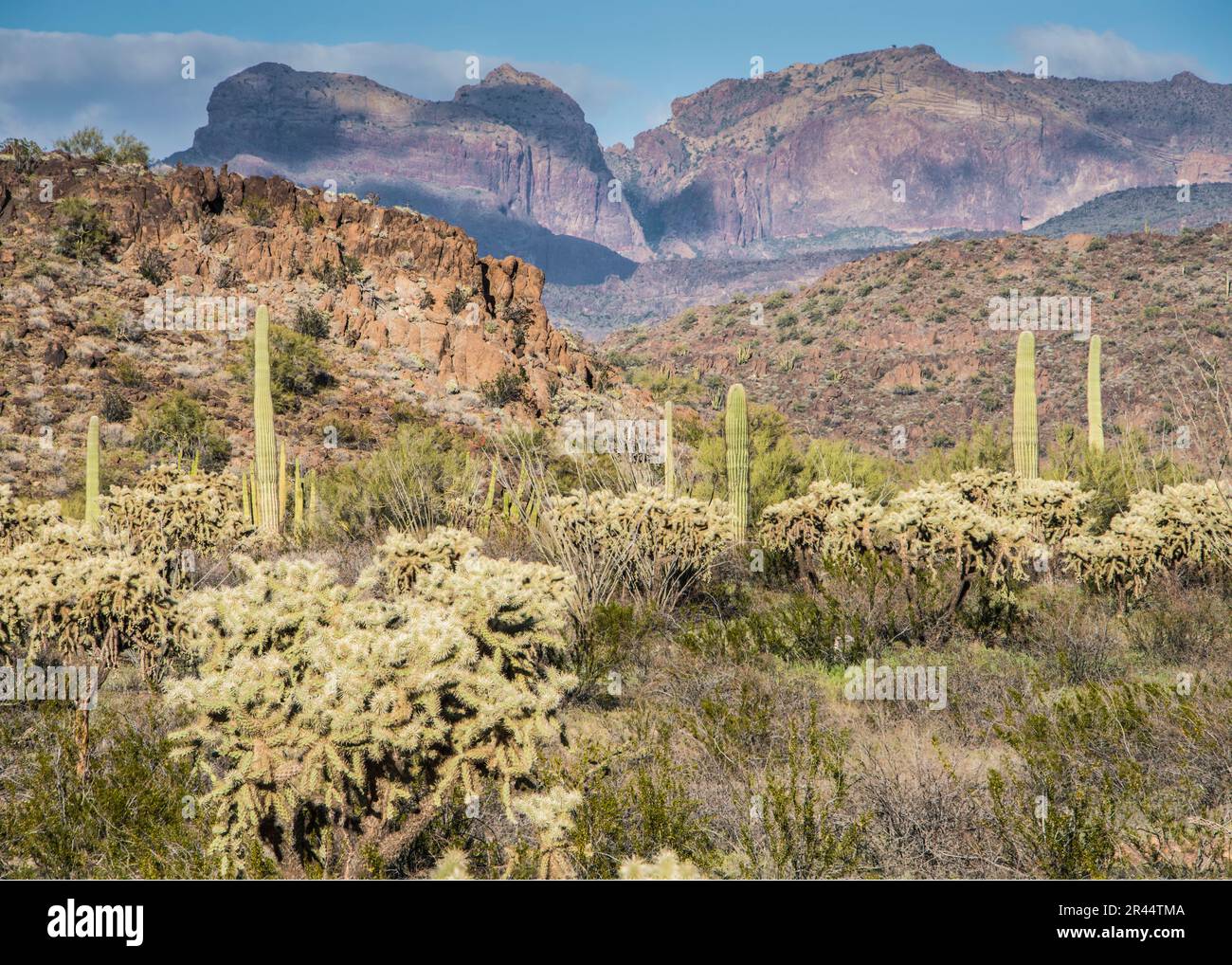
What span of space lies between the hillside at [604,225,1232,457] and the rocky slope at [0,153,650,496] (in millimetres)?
7065

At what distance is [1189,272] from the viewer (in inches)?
1640

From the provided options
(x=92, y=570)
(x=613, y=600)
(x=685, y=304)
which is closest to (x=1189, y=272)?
(x=613, y=600)

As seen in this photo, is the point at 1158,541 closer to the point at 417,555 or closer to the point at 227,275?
the point at 417,555

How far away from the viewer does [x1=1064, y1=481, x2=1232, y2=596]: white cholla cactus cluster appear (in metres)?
9.78

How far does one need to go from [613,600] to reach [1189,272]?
42.6 metres

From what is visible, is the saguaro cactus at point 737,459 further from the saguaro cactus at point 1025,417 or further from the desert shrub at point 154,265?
the desert shrub at point 154,265

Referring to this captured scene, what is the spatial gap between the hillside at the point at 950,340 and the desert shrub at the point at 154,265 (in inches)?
654

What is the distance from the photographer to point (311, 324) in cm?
2833

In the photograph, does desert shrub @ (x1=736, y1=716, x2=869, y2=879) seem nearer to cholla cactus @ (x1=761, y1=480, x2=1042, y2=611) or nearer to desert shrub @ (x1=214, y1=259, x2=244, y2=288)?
cholla cactus @ (x1=761, y1=480, x2=1042, y2=611)

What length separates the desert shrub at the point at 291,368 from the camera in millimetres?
24719

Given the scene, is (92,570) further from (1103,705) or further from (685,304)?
(685,304)

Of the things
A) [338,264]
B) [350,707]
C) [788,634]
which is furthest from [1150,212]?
[350,707]

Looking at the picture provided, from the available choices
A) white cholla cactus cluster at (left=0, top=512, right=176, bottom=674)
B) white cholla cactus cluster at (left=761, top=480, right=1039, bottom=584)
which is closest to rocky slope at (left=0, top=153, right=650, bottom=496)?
white cholla cactus cluster at (left=0, top=512, right=176, bottom=674)

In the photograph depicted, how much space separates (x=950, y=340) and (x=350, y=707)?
4322cm
